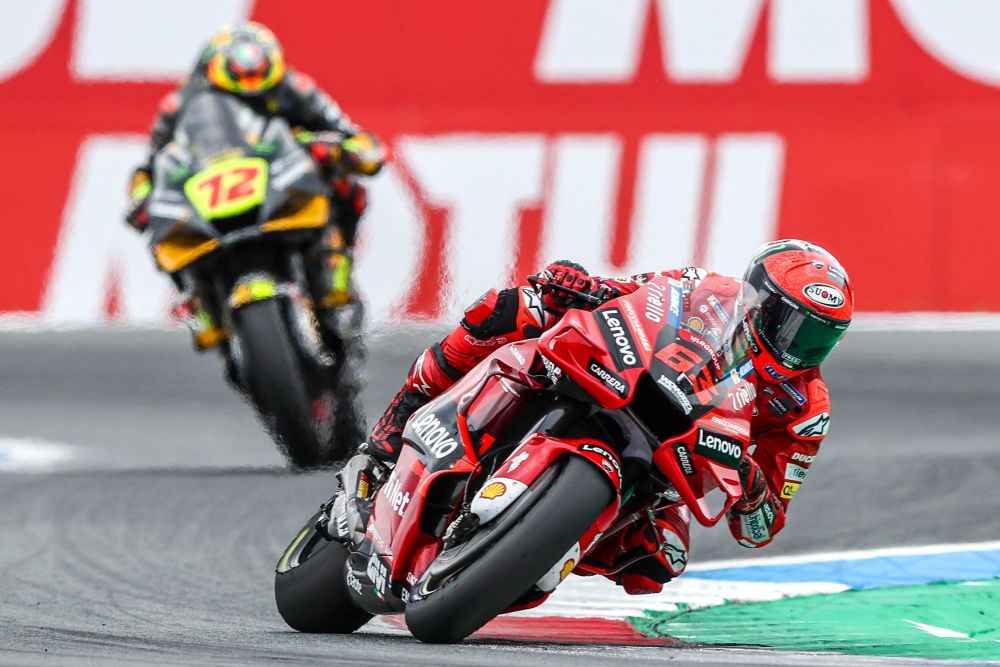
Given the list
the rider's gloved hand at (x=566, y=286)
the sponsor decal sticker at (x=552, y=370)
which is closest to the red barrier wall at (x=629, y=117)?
the rider's gloved hand at (x=566, y=286)

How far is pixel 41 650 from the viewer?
3.17 metres

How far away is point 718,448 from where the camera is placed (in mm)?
3689

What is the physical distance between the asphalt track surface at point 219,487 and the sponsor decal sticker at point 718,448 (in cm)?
47

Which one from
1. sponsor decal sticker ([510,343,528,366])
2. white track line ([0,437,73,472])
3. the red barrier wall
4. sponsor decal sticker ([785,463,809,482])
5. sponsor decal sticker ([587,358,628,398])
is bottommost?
white track line ([0,437,73,472])

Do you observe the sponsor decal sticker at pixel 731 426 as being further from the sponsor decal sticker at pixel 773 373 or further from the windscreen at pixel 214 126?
the windscreen at pixel 214 126

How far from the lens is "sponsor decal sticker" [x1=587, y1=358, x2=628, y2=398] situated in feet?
11.9

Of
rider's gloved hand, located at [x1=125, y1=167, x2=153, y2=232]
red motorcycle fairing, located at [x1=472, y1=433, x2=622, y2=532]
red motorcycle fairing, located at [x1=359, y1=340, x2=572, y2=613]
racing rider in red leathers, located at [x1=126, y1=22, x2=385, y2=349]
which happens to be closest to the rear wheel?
racing rider in red leathers, located at [x1=126, y1=22, x2=385, y2=349]

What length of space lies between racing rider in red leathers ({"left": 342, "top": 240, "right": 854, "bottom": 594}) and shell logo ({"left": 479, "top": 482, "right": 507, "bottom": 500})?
609 millimetres

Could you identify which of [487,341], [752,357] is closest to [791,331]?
[752,357]

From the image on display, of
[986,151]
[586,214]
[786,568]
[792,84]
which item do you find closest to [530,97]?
[586,214]

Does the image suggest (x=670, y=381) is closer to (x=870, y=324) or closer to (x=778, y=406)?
(x=778, y=406)

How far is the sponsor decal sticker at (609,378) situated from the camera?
3.62m

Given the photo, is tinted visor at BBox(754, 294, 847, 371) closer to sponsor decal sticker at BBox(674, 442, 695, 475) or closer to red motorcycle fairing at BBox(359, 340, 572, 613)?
sponsor decal sticker at BBox(674, 442, 695, 475)

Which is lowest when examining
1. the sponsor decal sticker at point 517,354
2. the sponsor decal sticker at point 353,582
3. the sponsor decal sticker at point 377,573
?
the sponsor decal sticker at point 353,582
